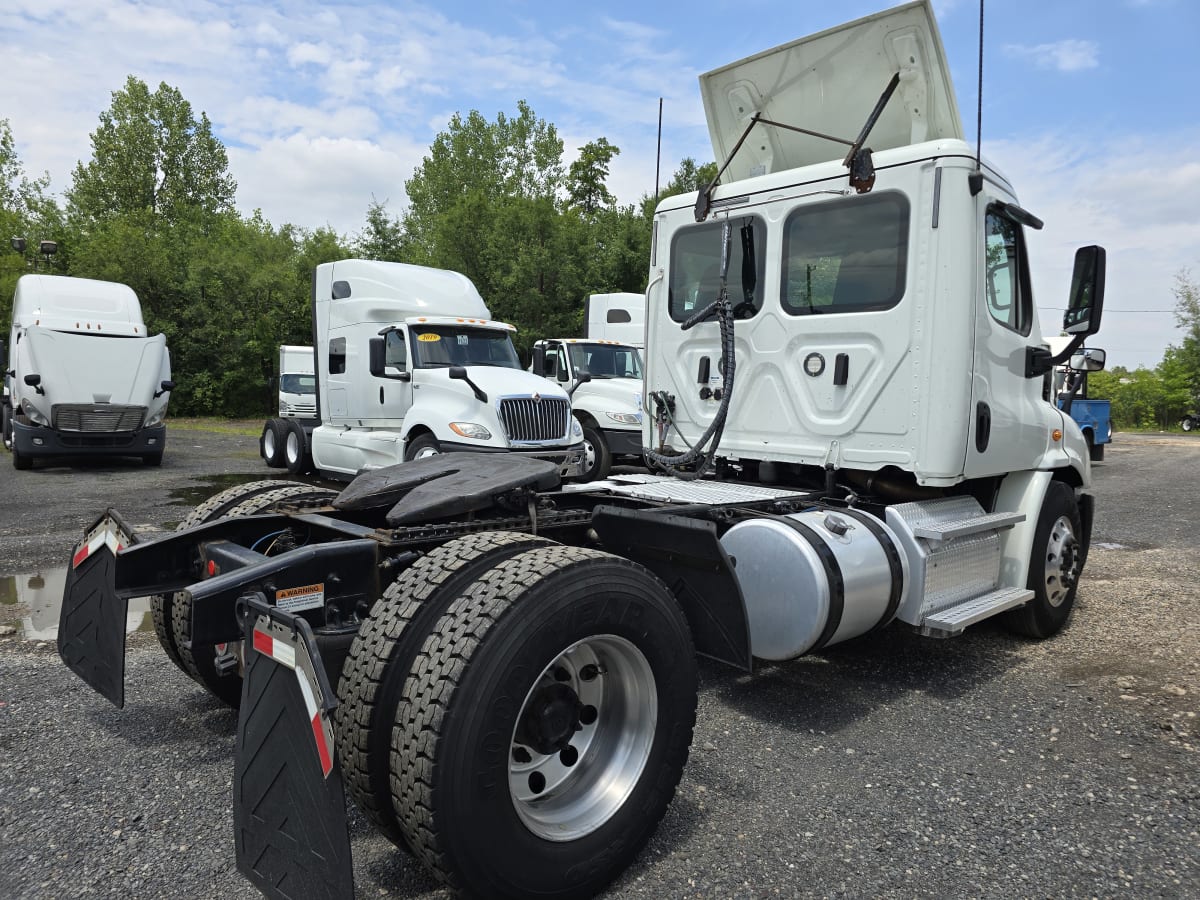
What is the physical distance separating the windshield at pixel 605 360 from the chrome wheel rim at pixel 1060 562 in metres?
9.59

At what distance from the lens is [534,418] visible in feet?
36.0

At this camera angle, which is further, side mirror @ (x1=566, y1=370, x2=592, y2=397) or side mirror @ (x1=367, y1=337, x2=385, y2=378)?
side mirror @ (x1=566, y1=370, x2=592, y2=397)

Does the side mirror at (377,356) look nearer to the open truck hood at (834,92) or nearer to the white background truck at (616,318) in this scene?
the white background truck at (616,318)

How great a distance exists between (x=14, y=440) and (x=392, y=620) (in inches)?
588

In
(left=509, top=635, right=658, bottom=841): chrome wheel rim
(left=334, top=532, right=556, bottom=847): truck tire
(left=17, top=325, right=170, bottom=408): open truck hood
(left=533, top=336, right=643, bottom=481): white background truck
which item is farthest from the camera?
(left=17, top=325, right=170, bottom=408): open truck hood

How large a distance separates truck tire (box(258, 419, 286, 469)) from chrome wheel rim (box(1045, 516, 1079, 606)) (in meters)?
13.5

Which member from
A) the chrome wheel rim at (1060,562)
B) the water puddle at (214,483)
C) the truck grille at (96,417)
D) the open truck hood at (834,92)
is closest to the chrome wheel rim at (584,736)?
the chrome wheel rim at (1060,562)

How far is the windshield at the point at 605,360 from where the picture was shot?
14417 millimetres

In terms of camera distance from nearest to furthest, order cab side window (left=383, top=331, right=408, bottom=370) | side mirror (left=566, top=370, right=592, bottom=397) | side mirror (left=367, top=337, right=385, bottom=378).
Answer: side mirror (left=367, top=337, right=385, bottom=378) → cab side window (left=383, top=331, right=408, bottom=370) → side mirror (left=566, top=370, right=592, bottom=397)

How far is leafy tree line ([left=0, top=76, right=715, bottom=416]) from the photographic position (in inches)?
1188

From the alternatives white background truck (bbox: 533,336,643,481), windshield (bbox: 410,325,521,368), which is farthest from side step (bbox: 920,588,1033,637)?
windshield (bbox: 410,325,521,368)

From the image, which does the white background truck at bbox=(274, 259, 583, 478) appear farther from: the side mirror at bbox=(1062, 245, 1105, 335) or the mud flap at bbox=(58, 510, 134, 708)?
the mud flap at bbox=(58, 510, 134, 708)

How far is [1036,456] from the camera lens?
5082 mm

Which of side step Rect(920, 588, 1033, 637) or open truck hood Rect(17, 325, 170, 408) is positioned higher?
open truck hood Rect(17, 325, 170, 408)
